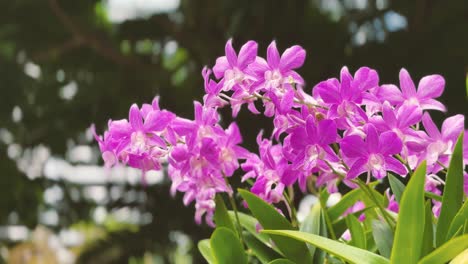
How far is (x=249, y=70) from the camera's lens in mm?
465

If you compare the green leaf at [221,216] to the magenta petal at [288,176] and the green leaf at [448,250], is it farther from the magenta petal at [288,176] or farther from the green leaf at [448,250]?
the green leaf at [448,250]

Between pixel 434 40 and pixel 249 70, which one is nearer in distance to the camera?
pixel 249 70

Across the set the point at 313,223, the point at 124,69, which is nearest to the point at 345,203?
the point at 313,223

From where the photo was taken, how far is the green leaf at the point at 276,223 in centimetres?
47

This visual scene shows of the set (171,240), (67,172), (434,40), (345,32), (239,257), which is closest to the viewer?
(239,257)

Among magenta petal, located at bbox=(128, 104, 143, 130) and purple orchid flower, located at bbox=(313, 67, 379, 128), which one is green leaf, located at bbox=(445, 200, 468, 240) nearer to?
purple orchid flower, located at bbox=(313, 67, 379, 128)

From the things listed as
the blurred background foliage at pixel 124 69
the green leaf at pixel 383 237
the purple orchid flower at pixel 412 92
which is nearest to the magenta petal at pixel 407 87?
the purple orchid flower at pixel 412 92

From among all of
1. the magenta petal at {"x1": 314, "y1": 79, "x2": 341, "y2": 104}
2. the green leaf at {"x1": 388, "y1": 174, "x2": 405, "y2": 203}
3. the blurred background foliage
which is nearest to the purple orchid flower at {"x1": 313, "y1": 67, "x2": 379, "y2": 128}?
the magenta petal at {"x1": 314, "y1": 79, "x2": 341, "y2": 104}

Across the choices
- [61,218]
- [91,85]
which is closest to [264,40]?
[91,85]

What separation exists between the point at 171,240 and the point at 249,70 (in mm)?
2072

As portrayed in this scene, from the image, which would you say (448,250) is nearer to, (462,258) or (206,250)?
(462,258)

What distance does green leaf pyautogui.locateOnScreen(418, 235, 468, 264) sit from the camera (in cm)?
34

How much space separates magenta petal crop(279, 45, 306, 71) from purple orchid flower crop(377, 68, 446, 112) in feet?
0.21

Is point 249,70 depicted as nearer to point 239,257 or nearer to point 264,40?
point 239,257
